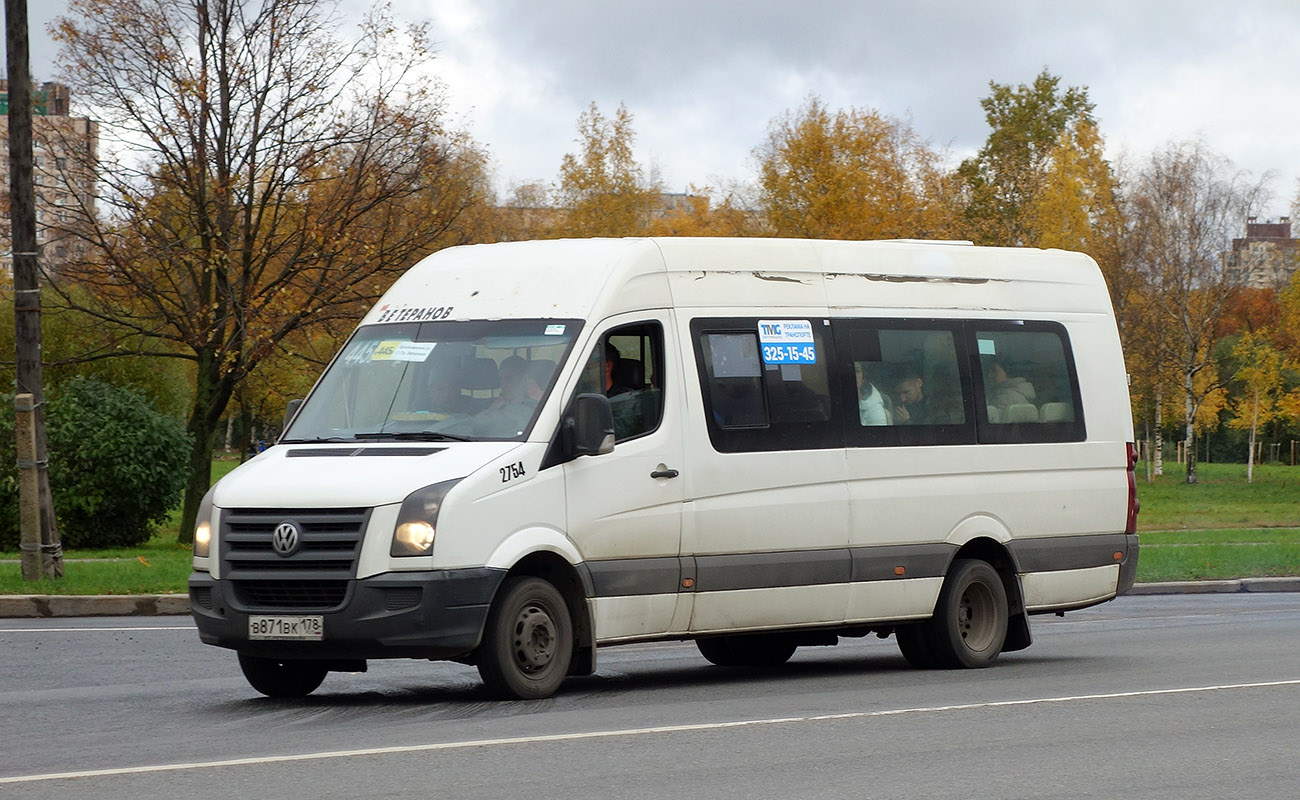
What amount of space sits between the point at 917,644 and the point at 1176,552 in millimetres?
15059

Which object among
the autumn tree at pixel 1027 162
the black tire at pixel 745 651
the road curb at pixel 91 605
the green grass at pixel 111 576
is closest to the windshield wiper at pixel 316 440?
the black tire at pixel 745 651

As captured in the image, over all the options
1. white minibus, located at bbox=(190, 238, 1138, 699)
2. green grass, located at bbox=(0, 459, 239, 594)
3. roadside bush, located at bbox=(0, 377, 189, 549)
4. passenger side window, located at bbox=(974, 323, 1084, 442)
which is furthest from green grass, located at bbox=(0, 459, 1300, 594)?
passenger side window, located at bbox=(974, 323, 1084, 442)

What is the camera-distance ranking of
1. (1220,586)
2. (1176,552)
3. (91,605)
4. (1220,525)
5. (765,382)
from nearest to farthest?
1. (765,382)
2. (91,605)
3. (1220,586)
4. (1176,552)
5. (1220,525)

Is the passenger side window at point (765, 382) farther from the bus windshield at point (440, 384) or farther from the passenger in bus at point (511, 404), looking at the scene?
the passenger in bus at point (511, 404)

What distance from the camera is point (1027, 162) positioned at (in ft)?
251

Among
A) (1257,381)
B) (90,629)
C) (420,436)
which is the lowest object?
(90,629)

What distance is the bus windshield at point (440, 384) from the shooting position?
10219mm

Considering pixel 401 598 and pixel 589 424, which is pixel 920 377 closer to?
pixel 589 424

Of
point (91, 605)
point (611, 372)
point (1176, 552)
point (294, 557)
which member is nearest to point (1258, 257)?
point (1176, 552)

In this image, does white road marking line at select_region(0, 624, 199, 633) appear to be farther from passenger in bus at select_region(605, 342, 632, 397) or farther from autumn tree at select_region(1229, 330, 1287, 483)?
autumn tree at select_region(1229, 330, 1287, 483)

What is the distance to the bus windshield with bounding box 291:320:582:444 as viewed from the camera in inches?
402

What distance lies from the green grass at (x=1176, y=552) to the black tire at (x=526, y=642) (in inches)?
371

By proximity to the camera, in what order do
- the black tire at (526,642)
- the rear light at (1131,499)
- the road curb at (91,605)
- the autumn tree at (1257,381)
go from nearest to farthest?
1. the black tire at (526,642)
2. the rear light at (1131,499)
3. the road curb at (91,605)
4. the autumn tree at (1257,381)

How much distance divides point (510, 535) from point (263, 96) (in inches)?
870
